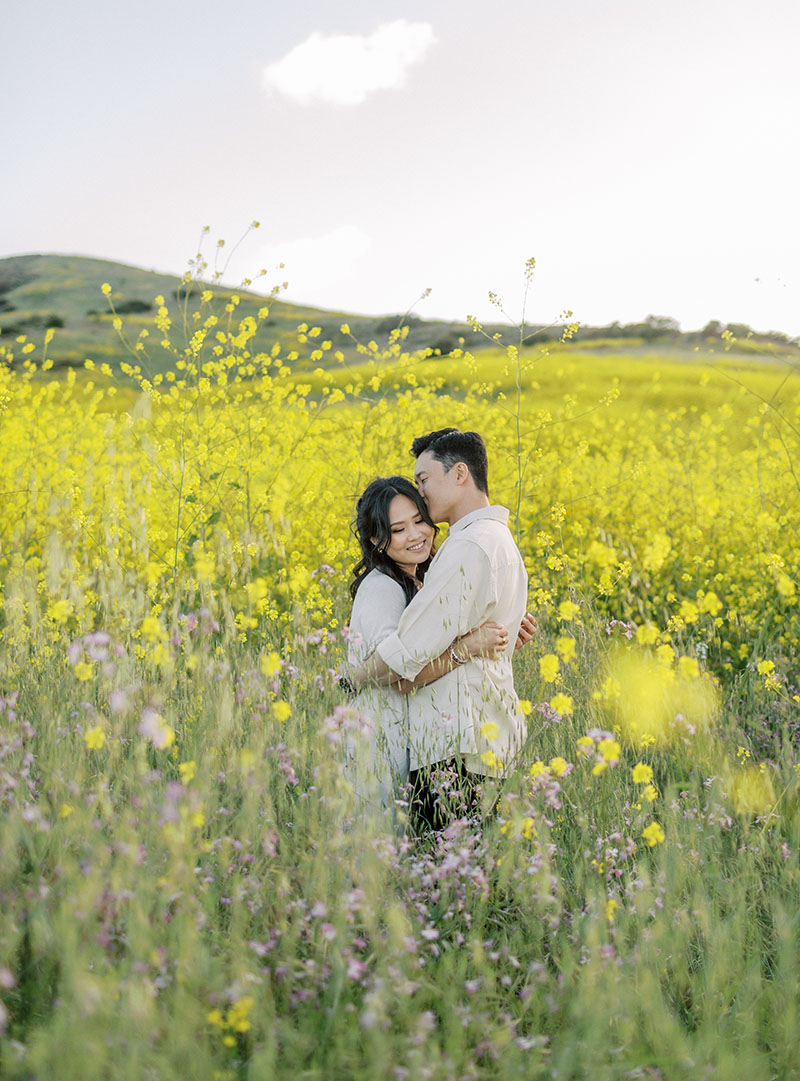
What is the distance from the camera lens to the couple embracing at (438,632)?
2.89 meters

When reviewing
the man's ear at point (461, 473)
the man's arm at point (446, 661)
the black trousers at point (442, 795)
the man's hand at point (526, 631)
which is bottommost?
the black trousers at point (442, 795)

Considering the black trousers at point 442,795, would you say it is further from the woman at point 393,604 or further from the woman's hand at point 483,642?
the woman's hand at point 483,642

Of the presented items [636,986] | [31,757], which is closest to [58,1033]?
[31,757]

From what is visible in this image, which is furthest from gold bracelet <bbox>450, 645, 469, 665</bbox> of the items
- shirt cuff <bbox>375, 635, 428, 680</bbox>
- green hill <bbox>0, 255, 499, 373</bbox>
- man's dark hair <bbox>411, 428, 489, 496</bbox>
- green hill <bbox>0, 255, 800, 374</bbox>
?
green hill <bbox>0, 255, 499, 373</bbox>

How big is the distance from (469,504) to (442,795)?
1.25 m

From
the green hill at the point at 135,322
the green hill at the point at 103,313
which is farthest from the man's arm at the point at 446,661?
the green hill at the point at 103,313

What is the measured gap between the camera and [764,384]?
24.4 meters

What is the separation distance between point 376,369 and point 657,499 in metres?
3.14

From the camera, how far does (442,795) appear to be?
2.64 m

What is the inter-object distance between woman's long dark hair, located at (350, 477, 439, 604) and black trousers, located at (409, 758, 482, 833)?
74 cm

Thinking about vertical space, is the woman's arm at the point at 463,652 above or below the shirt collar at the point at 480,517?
below

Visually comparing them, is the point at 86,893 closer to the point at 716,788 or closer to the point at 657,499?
the point at 716,788

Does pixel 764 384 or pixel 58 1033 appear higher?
pixel 764 384

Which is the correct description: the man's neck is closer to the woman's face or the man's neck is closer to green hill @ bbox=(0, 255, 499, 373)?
the woman's face
